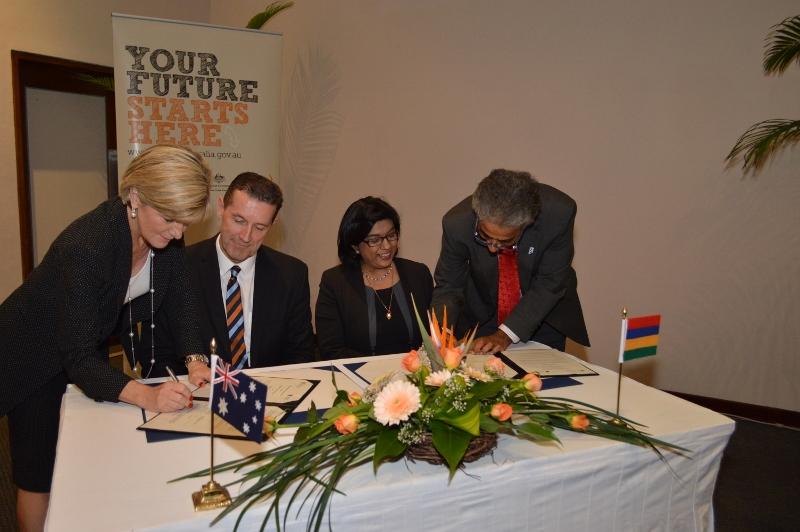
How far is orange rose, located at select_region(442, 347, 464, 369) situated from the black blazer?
898mm

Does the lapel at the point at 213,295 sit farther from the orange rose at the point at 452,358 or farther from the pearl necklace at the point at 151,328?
the orange rose at the point at 452,358

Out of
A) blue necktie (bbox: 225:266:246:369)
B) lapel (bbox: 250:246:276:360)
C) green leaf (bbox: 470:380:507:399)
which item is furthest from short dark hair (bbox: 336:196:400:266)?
green leaf (bbox: 470:380:507:399)

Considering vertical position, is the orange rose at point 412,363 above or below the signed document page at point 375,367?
above

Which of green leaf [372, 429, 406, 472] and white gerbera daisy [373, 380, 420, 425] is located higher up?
white gerbera daisy [373, 380, 420, 425]

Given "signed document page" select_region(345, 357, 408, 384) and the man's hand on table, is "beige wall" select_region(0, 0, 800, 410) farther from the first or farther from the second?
"signed document page" select_region(345, 357, 408, 384)

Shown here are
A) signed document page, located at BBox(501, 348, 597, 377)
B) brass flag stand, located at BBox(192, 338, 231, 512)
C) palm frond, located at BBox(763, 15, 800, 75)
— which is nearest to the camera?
brass flag stand, located at BBox(192, 338, 231, 512)

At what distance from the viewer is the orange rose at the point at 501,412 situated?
1.45 metres

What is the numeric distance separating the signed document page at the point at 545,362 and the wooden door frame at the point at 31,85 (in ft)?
13.0

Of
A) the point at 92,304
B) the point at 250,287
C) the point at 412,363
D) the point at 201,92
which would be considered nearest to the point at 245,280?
the point at 250,287

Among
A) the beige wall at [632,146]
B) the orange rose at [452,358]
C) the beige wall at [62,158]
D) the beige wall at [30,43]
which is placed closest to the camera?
the orange rose at [452,358]

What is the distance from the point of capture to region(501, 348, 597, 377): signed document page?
2262mm

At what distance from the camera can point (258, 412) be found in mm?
1341

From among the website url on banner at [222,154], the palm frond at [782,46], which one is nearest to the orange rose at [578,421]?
the palm frond at [782,46]

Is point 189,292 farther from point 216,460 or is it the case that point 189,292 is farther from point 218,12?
point 218,12
